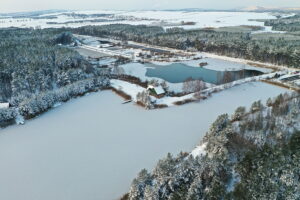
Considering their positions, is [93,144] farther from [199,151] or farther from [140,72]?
[140,72]

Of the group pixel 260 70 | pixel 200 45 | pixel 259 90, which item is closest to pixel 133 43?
pixel 200 45

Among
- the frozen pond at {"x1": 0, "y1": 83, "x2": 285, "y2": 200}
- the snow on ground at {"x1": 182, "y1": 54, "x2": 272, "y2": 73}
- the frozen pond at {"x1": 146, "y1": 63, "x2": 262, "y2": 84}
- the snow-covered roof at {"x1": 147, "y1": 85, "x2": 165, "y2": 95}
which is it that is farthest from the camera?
the snow on ground at {"x1": 182, "y1": 54, "x2": 272, "y2": 73}

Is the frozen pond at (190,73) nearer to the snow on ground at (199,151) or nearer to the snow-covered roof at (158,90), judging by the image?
the snow-covered roof at (158,90)

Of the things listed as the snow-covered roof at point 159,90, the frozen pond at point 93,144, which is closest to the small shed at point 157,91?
the snow-covered roof at point 159,90

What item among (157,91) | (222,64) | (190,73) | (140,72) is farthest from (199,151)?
(222,64)

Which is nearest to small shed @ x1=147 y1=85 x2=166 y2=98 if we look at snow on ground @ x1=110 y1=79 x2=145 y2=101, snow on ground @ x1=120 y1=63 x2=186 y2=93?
snow on ground @ x1=110 y1=79 x2=145 y2=101

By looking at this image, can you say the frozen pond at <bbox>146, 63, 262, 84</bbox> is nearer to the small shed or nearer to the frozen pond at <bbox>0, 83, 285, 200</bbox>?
the small shed

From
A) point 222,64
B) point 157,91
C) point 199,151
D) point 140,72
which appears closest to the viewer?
point 199,151
